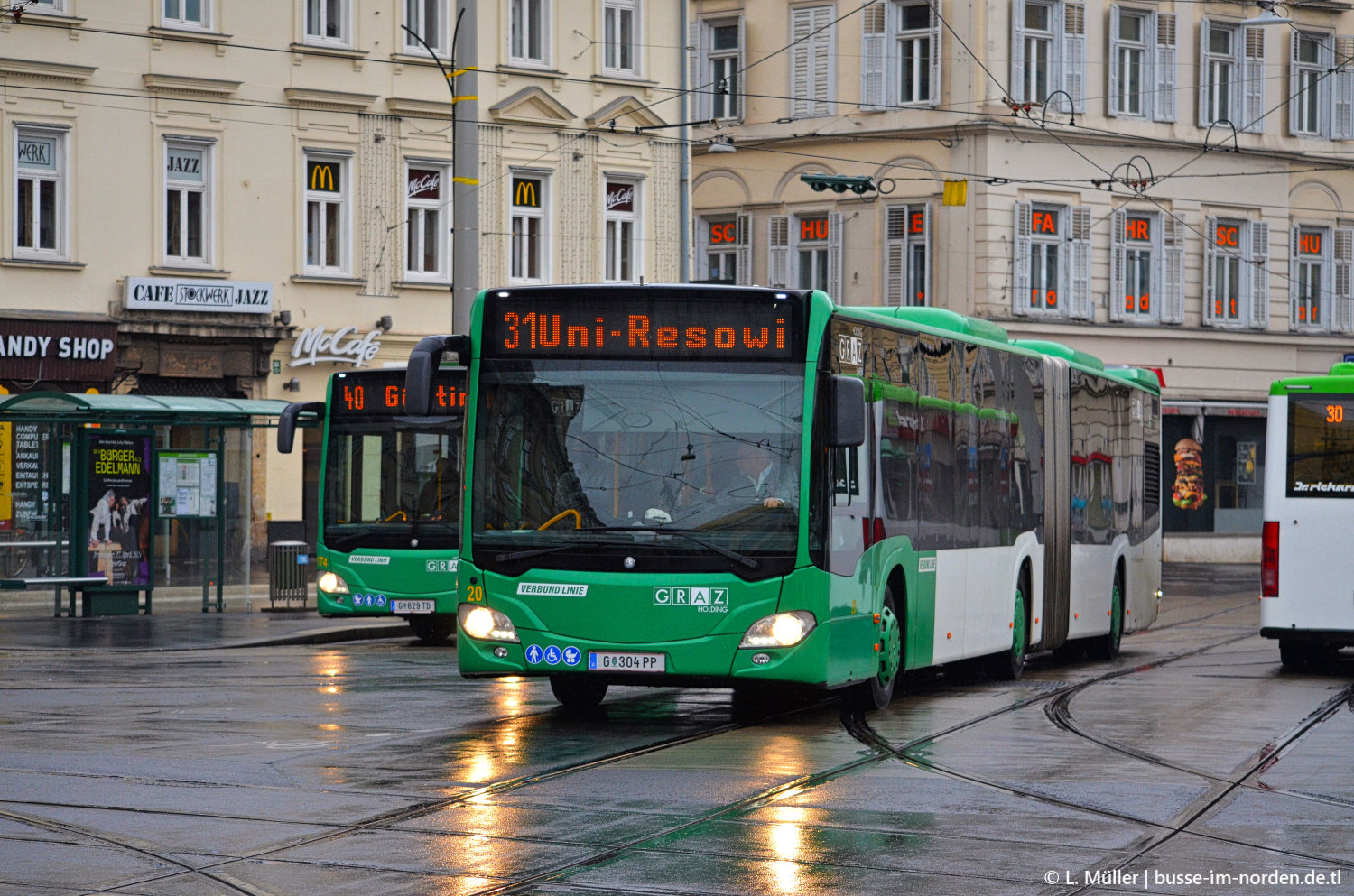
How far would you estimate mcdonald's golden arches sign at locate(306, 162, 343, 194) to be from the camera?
3431 cm

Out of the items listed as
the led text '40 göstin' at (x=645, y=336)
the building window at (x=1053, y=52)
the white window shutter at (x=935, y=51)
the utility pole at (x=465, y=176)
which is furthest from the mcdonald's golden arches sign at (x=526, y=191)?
the led text '40 göstin' at (x=645, y=336)

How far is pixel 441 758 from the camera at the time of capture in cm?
1170

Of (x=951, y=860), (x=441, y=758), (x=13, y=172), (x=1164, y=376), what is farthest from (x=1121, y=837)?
(x=1164, y=376)

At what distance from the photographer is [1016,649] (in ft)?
59.9

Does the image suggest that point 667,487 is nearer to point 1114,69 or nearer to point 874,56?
point 874,56

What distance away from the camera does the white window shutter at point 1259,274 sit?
4681 cm

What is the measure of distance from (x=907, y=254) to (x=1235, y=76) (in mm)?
8625

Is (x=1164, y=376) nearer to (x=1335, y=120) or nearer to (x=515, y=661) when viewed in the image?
(x=1335, y=120)

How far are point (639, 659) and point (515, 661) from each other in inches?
31.6

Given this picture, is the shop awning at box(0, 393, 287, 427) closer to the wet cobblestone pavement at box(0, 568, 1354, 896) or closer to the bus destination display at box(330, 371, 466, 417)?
the bus destination display at box(330, 371, 466, 417)

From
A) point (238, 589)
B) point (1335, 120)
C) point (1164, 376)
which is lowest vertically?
point (238, 589)

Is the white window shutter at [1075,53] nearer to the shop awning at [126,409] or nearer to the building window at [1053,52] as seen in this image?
the building window at [1053,52]

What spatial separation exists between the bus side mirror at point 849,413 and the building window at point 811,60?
32260 mm

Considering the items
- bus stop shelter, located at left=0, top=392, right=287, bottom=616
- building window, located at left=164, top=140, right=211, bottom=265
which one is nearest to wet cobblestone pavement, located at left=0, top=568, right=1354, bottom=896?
bus stop shelter, located at left=0, top=392, right=287, bottom=616
